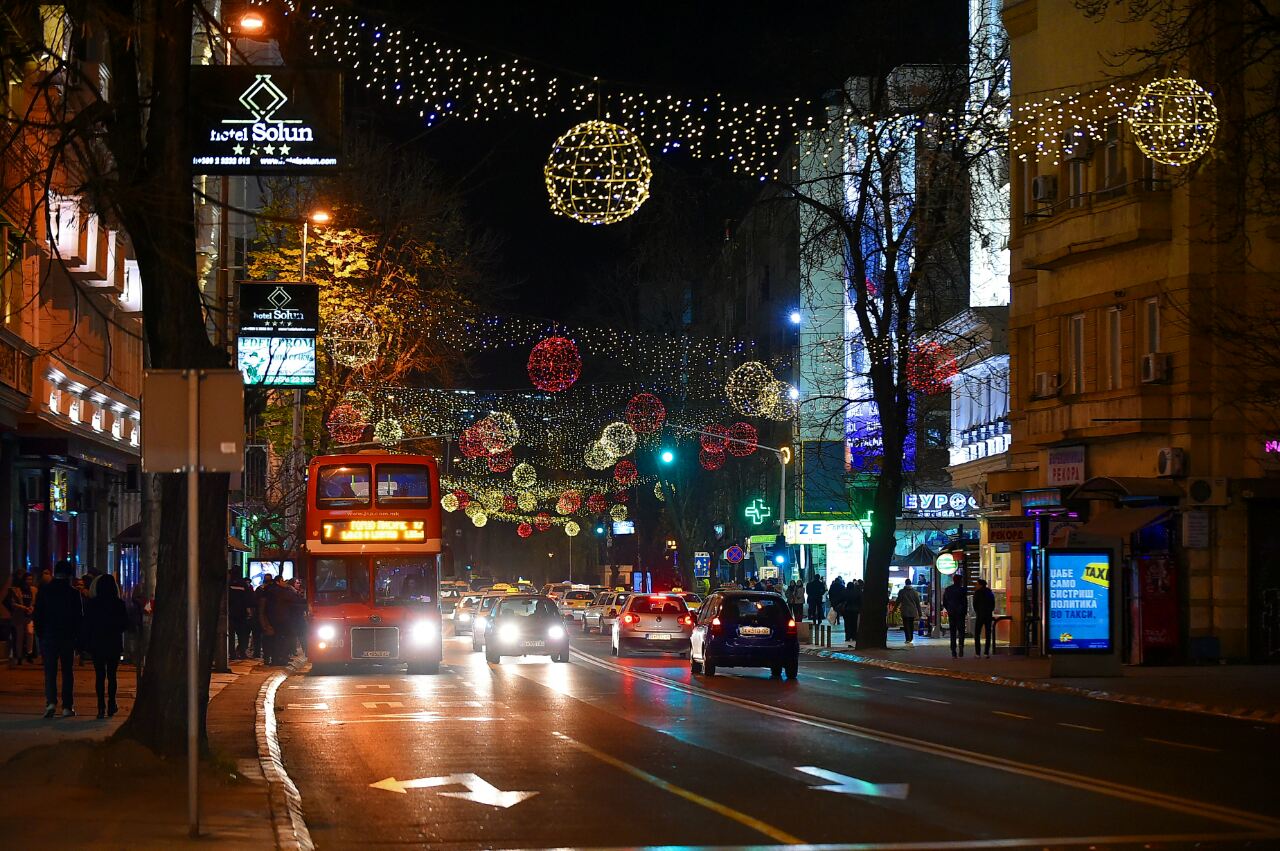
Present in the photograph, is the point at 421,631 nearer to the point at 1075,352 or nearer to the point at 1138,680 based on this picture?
the point at 1138,680

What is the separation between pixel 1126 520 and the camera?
113ft

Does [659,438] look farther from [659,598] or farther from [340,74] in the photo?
[340,74]

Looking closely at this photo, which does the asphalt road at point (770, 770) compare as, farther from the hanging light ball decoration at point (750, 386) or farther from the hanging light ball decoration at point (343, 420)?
the hanging light ball decoration at point (750, 386)

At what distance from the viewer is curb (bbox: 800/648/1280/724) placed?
2423 centimetres

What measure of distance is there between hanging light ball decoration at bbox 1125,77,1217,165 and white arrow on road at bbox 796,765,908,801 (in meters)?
14.0

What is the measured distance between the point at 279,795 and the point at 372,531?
21.4 m

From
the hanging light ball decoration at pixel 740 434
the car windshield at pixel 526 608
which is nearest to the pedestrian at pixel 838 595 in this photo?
the car windshield at pixel 526 608

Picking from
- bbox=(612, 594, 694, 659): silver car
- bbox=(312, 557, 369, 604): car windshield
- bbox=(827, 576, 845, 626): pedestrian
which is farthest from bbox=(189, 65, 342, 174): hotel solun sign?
bbox=(827, 576, 845, 626): pedestrian

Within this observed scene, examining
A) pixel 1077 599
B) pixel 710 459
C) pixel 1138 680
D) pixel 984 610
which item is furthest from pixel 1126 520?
pixel 710 459

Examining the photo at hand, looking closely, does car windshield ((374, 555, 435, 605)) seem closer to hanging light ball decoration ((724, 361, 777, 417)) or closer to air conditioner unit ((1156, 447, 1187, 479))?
air conditioner unit ((1156, 447, 1187, 479))

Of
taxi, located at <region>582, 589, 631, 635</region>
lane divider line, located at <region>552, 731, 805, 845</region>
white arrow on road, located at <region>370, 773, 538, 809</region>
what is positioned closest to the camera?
lane divider line, located at <region>552, 731, 805, 845</region>

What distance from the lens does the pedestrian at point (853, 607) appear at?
159ft

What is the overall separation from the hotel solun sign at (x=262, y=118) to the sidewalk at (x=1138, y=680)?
1468 cm

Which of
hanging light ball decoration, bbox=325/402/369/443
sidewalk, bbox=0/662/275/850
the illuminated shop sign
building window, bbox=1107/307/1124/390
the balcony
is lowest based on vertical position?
sidewalk, bbox=0/662/275/850
